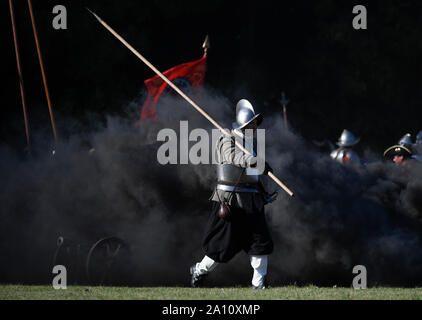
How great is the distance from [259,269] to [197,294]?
30.5 inches

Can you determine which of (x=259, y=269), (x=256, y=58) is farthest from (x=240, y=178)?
(x=256, y=58)

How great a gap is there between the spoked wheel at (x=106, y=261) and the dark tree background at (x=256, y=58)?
6944 mm

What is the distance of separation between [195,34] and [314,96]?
143 inches

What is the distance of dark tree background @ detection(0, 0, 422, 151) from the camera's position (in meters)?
15.5

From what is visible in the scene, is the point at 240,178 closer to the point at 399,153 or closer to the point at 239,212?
the point at 239,212

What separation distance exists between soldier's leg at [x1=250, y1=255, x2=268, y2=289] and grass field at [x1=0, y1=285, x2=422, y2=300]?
12 cm

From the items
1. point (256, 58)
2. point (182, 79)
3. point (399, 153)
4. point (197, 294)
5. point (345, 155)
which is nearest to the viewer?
point (197, 294)

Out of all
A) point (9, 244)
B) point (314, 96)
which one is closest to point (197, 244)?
point (9, 244)

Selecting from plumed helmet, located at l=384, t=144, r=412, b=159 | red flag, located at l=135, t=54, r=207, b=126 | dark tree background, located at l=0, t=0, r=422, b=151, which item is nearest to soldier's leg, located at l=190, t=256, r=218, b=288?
red flag, located at l=135, t=54, r=207, b=126

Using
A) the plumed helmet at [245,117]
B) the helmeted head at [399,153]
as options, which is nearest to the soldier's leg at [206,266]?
the plumed helmet at [245,117]

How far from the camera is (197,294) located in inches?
263

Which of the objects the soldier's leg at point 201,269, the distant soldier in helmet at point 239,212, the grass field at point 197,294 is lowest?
the grass field at point 197,294

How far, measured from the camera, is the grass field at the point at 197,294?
6480 millimetres

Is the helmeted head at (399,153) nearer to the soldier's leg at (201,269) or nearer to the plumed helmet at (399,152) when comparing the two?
the plumed helmet at (399,152)
